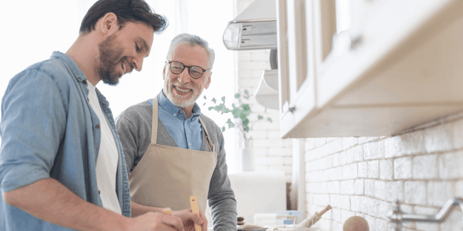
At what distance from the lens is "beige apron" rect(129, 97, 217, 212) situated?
1.64 meters

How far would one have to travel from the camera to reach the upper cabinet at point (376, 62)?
0.29m

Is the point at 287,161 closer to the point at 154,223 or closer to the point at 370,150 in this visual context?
the point at 370,150

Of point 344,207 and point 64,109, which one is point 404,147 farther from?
point 64,109

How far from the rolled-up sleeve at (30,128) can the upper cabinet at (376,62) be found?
1.97 ft

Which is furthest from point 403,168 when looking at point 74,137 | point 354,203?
point 74,137

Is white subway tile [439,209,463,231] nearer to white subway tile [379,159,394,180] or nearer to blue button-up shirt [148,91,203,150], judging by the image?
white subway tile [379,159,394,180]

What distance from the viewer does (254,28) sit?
190 centimetres

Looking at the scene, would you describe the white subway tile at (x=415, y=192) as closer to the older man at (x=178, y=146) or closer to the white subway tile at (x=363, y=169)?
the white subway tile at (x=363, y=169)

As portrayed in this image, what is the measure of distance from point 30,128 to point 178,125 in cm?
97

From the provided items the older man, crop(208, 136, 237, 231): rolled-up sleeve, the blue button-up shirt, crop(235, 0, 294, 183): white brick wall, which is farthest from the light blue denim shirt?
crop(235, 0, 294, 183): white brick wall

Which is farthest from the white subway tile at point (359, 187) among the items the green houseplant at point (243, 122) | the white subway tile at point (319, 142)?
the green houseplant at point (243, 122)

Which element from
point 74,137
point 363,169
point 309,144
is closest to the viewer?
point 74,137

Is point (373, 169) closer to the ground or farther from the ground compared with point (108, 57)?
closer to the ground

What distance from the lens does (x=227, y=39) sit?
2031 millimetres
